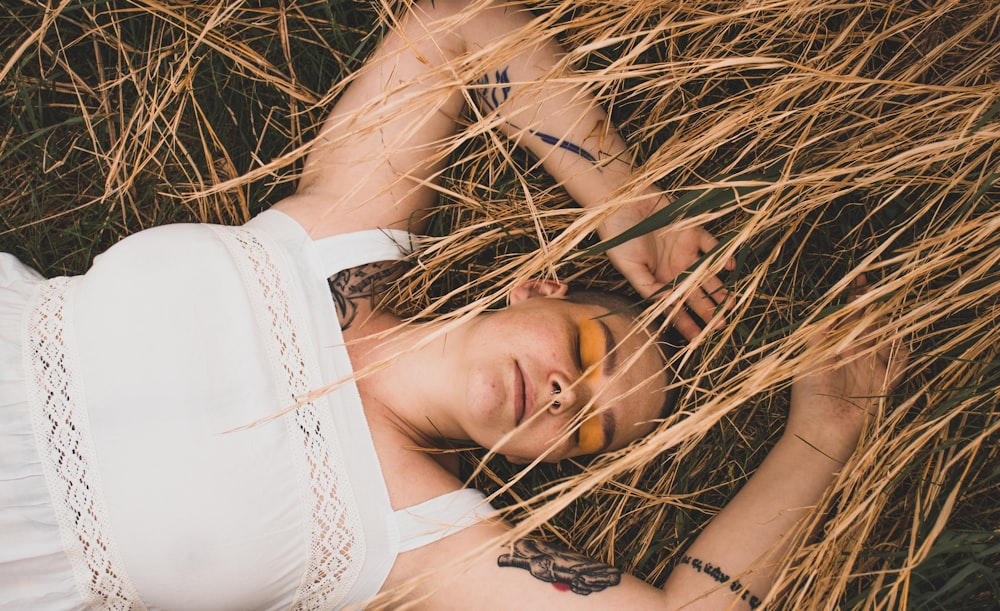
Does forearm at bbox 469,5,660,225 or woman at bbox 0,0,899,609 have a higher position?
forearm at bbox 469,5,660,225

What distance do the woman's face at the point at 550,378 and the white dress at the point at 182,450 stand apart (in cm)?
29

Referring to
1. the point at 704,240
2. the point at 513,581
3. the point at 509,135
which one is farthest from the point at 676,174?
the point at 513,581

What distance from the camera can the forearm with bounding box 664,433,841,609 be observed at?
5.32ft

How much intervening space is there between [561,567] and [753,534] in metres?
0.47

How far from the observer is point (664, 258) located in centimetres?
183

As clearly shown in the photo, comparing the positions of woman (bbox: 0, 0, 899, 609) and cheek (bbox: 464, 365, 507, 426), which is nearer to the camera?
woman (bbox: 0, 0, 899, 609)

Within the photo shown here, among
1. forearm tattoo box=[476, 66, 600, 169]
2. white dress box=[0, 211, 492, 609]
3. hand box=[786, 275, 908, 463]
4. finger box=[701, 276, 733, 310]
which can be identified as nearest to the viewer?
white dress box=[0, 211, 492, 609]

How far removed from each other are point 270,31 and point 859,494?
203cm

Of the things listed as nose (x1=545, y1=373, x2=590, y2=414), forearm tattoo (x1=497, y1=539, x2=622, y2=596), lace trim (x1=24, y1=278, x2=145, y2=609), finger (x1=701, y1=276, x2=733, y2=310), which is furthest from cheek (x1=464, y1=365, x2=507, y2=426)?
lace trim (x1=24, y1=278, x2=145, y2=609)

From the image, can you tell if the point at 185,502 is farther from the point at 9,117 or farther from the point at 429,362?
the point at 9,117

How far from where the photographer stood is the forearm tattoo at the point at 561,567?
1.67 meters

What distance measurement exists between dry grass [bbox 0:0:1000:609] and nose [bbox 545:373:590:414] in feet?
0.61

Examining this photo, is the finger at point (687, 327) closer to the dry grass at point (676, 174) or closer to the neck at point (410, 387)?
the dry grass at point (676, 174)

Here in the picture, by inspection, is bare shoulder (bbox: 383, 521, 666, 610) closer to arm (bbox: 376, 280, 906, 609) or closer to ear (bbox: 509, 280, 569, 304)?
Answer: arm (bbox: 376, 280, 906, 609)
